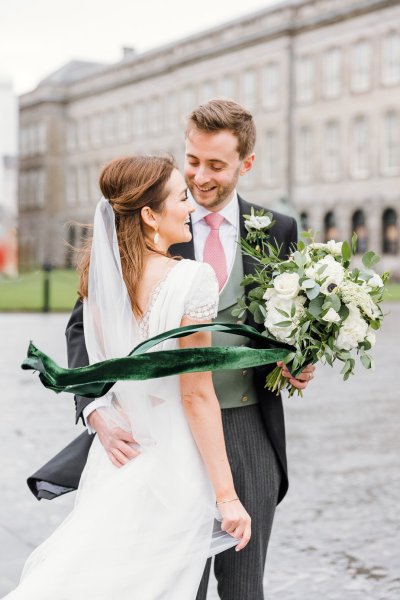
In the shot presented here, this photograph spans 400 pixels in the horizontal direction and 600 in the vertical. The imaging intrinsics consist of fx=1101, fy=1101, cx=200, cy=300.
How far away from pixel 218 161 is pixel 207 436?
0.75 meters

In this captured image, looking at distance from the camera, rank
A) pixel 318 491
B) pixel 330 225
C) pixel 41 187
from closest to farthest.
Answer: pixel 318 491
pixel 330 225
pixel 41 187

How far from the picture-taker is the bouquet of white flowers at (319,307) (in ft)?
9.16

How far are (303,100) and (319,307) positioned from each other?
176ft

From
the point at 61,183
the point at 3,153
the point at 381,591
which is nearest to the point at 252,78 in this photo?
the point at 61,183

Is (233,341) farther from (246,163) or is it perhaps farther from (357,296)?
(246,163)

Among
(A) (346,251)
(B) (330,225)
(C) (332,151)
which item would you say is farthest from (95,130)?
(A) (346,251)

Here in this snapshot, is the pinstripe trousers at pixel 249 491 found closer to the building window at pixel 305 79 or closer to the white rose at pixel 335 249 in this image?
the white rose at pixel 335 249

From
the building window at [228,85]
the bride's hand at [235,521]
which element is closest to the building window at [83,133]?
the building window at [228,85]

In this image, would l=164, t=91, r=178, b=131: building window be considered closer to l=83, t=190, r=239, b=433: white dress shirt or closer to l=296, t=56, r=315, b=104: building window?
l=296, t=56, r=315, b=104: building window

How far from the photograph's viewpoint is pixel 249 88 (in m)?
59.2

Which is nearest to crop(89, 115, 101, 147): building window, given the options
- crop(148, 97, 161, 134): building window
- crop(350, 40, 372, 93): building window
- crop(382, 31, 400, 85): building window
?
crop(148, 97, 161, 134): building window

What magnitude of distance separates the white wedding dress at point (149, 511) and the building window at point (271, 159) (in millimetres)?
54435

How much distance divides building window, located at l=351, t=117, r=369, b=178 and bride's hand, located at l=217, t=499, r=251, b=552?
4947cm

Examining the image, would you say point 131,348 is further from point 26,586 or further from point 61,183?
point 61,183
